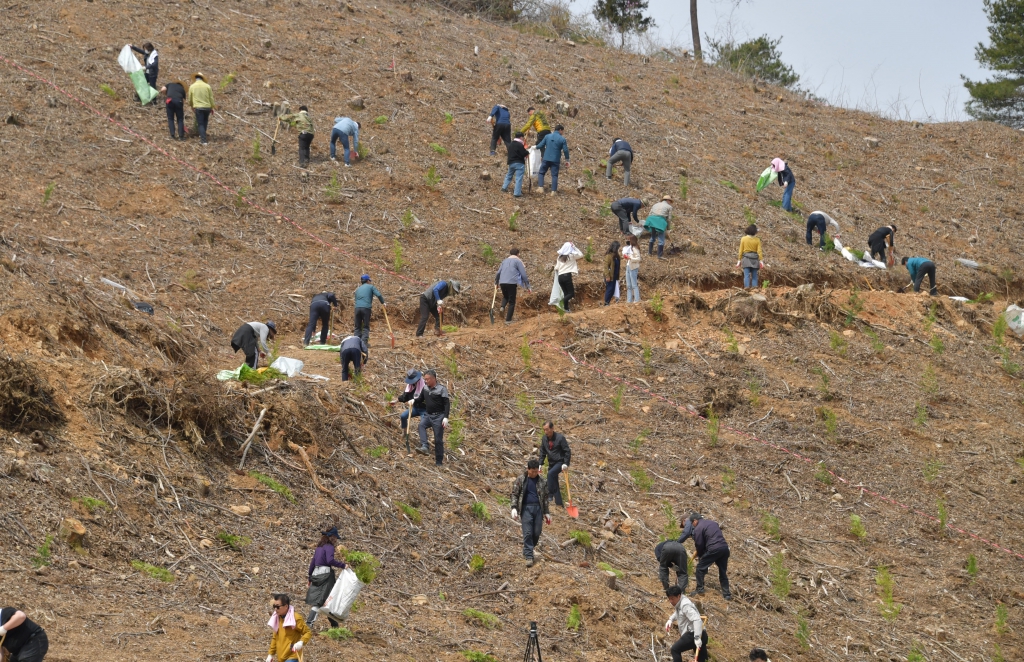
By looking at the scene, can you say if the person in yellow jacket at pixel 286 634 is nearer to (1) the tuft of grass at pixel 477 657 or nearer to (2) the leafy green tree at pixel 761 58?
(1) the tuft of grass at pixel 477 657

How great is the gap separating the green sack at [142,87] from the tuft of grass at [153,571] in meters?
14.3

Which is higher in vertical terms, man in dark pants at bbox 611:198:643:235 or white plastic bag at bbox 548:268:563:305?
man in dark pants at bbox 611:198:643:235

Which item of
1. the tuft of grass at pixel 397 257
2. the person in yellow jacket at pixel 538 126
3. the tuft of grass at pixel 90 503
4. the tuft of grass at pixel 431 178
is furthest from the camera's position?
the person in yellow jacket at pixel 538 126

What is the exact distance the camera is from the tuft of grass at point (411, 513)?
1124cm

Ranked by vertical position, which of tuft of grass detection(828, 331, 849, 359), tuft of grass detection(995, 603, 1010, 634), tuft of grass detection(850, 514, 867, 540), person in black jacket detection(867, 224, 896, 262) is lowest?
tuft of grass detection(995, 603, 1010, 634)

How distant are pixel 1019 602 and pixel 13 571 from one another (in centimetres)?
1121

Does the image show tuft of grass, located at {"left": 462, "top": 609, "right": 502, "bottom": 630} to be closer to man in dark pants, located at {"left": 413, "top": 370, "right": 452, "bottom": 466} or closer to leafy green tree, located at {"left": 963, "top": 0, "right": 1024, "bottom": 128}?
man in dark pants, located at {"left": 413, "top": 370, "right": 452, "bottom": 466}

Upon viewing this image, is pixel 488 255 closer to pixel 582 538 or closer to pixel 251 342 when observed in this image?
pixel 251 342

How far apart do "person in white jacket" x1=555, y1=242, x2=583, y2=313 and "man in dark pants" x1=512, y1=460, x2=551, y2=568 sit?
20.7ft

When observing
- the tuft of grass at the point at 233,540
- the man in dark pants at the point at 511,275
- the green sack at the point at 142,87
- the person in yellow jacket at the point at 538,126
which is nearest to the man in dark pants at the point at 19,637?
the tuft of grass at the point at 233,540

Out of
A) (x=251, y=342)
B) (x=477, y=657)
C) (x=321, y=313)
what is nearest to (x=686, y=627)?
(x=477, y=657)

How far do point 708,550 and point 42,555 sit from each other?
6565mm

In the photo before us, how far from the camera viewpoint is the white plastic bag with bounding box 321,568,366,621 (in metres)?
8.54

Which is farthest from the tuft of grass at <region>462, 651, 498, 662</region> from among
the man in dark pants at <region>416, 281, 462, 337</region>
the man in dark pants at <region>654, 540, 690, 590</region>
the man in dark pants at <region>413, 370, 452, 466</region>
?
the man in dark pants at <region>416, 281, 462, 337</region>
